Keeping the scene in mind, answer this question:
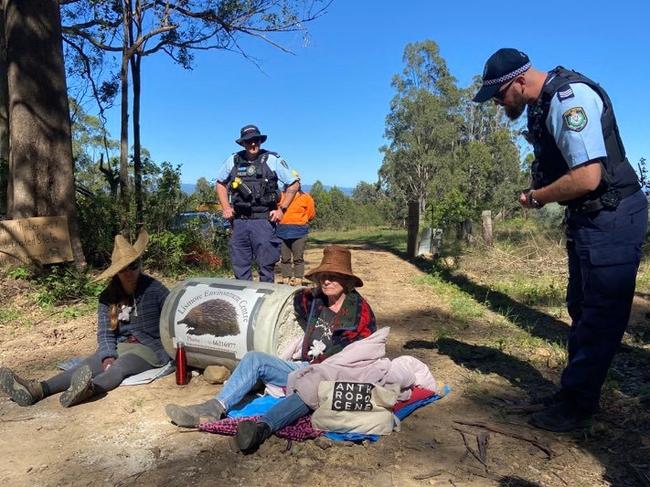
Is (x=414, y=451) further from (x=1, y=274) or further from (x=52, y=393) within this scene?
(x=1, y=274)

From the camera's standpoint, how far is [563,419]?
331 cm

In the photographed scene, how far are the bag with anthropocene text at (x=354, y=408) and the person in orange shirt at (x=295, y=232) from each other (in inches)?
172

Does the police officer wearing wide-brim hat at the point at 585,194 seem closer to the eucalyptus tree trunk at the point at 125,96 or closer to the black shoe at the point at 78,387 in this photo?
the black shoe at the point at 78,387

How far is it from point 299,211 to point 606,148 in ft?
16.6

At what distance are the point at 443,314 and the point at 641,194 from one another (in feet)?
12.3

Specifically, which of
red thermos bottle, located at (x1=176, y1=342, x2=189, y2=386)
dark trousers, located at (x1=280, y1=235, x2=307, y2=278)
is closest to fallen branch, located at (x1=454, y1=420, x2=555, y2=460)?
red thermos bottle, located at (x1=176, y1=342, x2=189, y2=386)

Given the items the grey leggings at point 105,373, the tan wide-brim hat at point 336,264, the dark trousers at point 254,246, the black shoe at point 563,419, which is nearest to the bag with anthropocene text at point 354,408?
the tan wide-brim hat at point 336,264

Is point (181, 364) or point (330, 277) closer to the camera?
point (330, 277)

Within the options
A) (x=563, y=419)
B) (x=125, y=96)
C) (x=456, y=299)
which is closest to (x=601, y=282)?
(x=563, y=419)

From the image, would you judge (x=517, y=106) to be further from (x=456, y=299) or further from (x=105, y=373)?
(x=456, y=299)

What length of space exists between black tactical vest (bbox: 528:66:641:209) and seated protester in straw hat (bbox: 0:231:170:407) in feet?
9.81

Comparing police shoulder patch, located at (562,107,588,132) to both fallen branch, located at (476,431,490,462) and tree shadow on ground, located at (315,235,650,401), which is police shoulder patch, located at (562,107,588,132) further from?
tree shadow on ground, located at (315,235,650,401)

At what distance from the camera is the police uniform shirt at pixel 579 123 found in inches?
114

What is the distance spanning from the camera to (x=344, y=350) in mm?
3529
